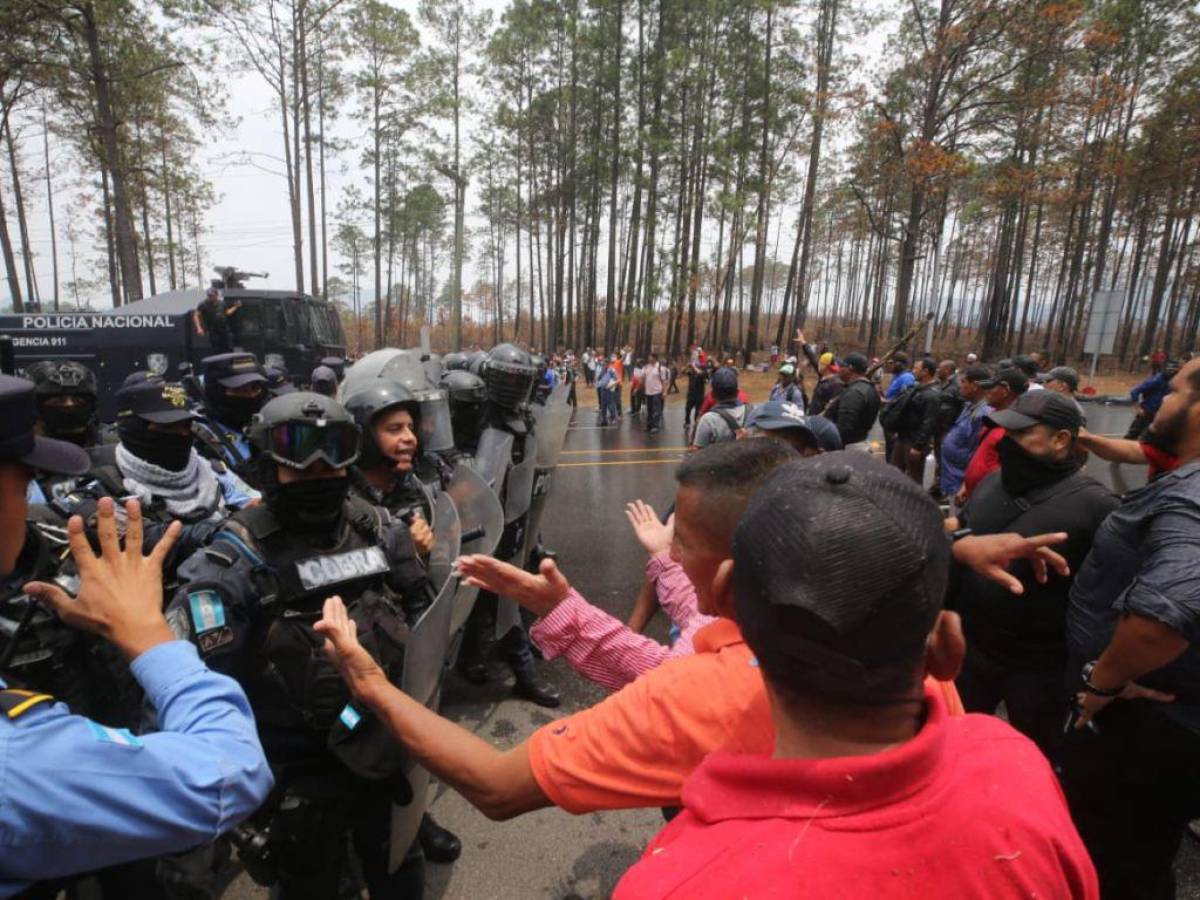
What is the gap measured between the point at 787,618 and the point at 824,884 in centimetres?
26

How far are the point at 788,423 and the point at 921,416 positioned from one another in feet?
17.2

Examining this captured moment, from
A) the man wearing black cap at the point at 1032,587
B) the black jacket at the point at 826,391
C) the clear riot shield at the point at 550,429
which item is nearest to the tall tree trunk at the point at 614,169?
the black jacket at the point at 826,391

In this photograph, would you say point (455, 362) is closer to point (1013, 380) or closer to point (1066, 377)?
point (1013, 380)

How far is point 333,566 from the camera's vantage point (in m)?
1.80

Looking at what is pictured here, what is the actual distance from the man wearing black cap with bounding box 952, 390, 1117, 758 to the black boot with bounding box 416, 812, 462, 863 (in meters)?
2.20

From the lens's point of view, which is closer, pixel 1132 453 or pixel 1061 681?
pixel 1061 681

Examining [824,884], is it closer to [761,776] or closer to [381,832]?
[761,776]

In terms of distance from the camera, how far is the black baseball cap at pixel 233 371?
4.12 m

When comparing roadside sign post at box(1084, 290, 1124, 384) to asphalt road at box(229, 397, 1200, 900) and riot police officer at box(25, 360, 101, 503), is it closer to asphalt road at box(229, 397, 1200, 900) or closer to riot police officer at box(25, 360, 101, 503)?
asphalt road at box(229, 397, 1200, 900)

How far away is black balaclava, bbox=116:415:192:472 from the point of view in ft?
8.70

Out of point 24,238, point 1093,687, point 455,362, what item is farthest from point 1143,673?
point 24,238

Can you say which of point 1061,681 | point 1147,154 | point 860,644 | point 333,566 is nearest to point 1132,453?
point 1061,681

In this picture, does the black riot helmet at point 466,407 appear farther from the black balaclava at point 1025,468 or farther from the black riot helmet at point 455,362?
the black balaclava at point 1025,468

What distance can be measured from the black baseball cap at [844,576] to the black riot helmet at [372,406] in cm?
239
